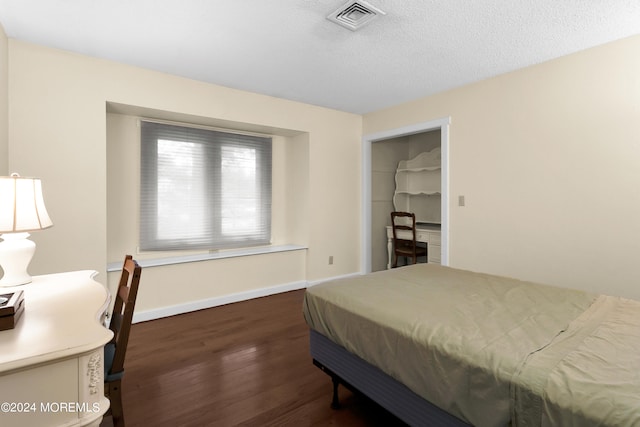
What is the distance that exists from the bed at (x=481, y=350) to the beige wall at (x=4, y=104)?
8.12 feet

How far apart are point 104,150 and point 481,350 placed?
3.14 metres

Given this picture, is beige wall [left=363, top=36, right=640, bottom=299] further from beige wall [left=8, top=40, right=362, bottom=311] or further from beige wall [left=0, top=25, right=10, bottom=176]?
beige wall [left=0, top=25, right=10, bottom=176]

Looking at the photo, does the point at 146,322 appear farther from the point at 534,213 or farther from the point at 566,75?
the point at 566,75

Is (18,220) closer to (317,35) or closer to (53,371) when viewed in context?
(53,371)

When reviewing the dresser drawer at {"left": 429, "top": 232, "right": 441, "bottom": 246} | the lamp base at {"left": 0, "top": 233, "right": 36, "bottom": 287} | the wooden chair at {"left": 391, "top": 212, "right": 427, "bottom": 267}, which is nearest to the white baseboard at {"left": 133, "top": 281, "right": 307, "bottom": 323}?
the wooden chair at {"left": 391, "top": 212, "right": 427, "bottom": 267}

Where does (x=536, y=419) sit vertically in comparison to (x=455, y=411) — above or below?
above

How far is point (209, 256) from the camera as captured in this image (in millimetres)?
3568

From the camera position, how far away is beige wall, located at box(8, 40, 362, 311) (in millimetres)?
2531

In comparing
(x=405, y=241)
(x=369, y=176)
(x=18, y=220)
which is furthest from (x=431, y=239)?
(x=18, y=220)

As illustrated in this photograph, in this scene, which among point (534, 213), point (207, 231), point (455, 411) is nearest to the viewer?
point (455, 411)

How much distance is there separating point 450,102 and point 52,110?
147 inches

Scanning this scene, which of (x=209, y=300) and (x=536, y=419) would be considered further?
(x=209, y=300)

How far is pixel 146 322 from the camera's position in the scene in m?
3.05

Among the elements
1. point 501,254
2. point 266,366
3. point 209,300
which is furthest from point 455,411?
point 209,300
